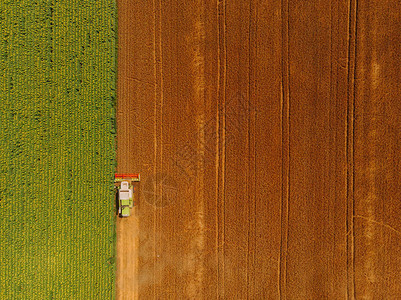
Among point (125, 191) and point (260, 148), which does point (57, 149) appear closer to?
point (125, 191)

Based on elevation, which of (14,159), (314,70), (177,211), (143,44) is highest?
(143,44)

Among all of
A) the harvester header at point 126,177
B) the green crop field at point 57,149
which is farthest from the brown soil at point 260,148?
the green crop field at point 57,149

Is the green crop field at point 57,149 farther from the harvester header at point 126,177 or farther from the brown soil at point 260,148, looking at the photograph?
the brown soil at point 260,148

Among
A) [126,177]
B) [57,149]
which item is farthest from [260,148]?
[57,149]

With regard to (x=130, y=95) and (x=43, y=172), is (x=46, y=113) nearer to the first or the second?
(x=43, y=172)

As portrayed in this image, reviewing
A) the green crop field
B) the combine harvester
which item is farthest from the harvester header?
the green crop field

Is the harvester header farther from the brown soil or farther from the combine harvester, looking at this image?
the brown soil

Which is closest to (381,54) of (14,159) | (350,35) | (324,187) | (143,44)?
(350,35)
